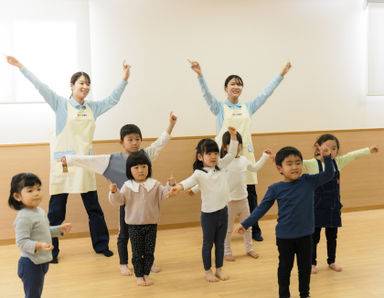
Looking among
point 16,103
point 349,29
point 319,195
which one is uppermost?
point 349,29

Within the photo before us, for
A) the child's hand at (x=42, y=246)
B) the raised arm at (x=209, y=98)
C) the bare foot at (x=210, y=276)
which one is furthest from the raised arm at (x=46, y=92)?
the bare foot at (x=210, y=276)

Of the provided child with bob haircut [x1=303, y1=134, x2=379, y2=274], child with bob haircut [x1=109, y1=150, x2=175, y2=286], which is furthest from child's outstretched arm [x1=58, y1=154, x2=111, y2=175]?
child with bob haircut [x1=303, y1=134, x2=379, y2=274]

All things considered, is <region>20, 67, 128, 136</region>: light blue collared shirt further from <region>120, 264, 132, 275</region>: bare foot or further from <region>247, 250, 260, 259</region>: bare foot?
<region>247, 250, 260, 259</region>: bare foot

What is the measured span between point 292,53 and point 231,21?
757 mm

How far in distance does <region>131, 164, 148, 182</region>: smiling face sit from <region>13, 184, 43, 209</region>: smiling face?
0.74 meters

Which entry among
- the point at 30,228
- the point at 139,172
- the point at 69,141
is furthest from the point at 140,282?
the point at 69,141

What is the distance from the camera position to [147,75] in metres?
4.22

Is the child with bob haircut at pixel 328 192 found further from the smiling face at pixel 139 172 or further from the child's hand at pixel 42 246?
the child's hand at pixel 42 246

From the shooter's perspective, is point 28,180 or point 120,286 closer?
point 28,180

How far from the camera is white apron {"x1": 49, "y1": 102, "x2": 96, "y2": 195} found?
11.0 feet

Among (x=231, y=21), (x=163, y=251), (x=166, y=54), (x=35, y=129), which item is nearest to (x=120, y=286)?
(x=163, y=251)

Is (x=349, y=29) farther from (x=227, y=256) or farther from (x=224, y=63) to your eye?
(x=227, y=256)

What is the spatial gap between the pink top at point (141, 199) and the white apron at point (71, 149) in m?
0.77

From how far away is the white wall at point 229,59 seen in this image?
414 cm
